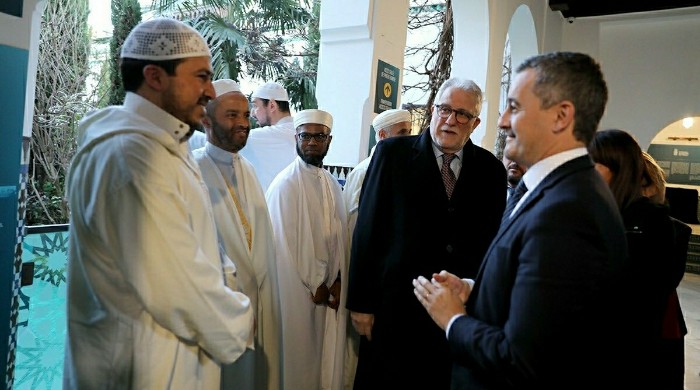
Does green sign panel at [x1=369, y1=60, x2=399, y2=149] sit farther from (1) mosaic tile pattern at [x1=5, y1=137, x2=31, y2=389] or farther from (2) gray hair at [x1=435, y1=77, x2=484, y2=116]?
(1) mosaic tile pattern at [x1=5, y1=137, x2=31, y2=389]

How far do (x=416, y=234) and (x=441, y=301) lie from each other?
2.54ft

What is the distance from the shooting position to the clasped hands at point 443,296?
1347mm

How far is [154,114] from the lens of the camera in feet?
4.64

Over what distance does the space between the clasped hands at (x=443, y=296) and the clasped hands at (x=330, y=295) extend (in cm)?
132

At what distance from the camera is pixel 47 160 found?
19.4ft

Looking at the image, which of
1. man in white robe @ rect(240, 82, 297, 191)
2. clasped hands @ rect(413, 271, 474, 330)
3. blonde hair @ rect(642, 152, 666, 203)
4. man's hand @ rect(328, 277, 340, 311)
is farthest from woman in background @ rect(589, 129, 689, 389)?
man in white robe @ rect(240, 82, 297, 191)

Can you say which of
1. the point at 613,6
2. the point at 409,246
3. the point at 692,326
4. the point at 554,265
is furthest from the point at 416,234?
the point at 613,6

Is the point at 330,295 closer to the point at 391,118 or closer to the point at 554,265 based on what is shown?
the point at 391,118

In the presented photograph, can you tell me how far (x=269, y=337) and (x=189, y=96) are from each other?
1.26 meters

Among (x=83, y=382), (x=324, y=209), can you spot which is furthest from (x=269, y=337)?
(x=83, y=382)

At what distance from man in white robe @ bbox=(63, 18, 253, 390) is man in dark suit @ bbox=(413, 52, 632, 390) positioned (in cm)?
66

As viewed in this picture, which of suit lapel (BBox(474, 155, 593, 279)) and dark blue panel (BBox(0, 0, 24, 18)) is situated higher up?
dark blue panel (BBox(0, 0, 24, 18))

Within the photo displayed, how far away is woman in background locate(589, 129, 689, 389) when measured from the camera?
1.59 meters

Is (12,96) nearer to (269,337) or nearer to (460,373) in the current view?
(269,337)
